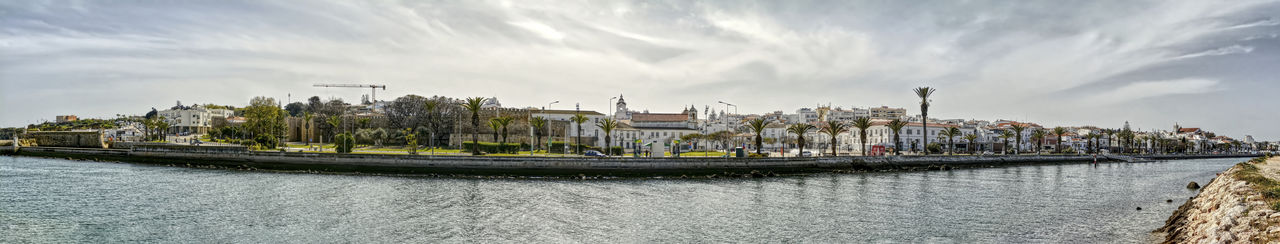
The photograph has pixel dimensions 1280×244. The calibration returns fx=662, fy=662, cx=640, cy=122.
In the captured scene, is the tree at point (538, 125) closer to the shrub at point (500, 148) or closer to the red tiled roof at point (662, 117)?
the shrub at point (500, 148)

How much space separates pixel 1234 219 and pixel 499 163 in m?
43.0

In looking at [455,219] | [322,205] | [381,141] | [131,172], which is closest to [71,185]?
[131,172]

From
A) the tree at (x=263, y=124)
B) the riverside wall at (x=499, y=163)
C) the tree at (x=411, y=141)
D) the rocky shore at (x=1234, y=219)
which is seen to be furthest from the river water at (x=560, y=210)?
the tree at (x=263, y=124)

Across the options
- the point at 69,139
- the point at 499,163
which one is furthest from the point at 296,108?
the point at 499,163

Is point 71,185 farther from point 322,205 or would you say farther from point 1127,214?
point 1127,214

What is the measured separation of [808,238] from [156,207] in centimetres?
3024

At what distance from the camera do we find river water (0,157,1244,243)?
24844mm

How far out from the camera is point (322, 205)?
3250 cm

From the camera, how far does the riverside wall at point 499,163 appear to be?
5178cm

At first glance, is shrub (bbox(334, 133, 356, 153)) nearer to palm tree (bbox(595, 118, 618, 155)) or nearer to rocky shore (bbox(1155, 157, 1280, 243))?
palm tree (bbox(595, 118, 618, 155))

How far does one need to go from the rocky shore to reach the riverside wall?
3147 centimetres

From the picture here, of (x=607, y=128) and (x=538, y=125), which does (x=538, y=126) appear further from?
(x=607, y=128)

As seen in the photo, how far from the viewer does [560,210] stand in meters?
31.3

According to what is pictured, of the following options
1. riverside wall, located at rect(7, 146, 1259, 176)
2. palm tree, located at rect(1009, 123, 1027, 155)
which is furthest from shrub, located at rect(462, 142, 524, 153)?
palm tree, located at rect(1009, 123, 1027, 155)
